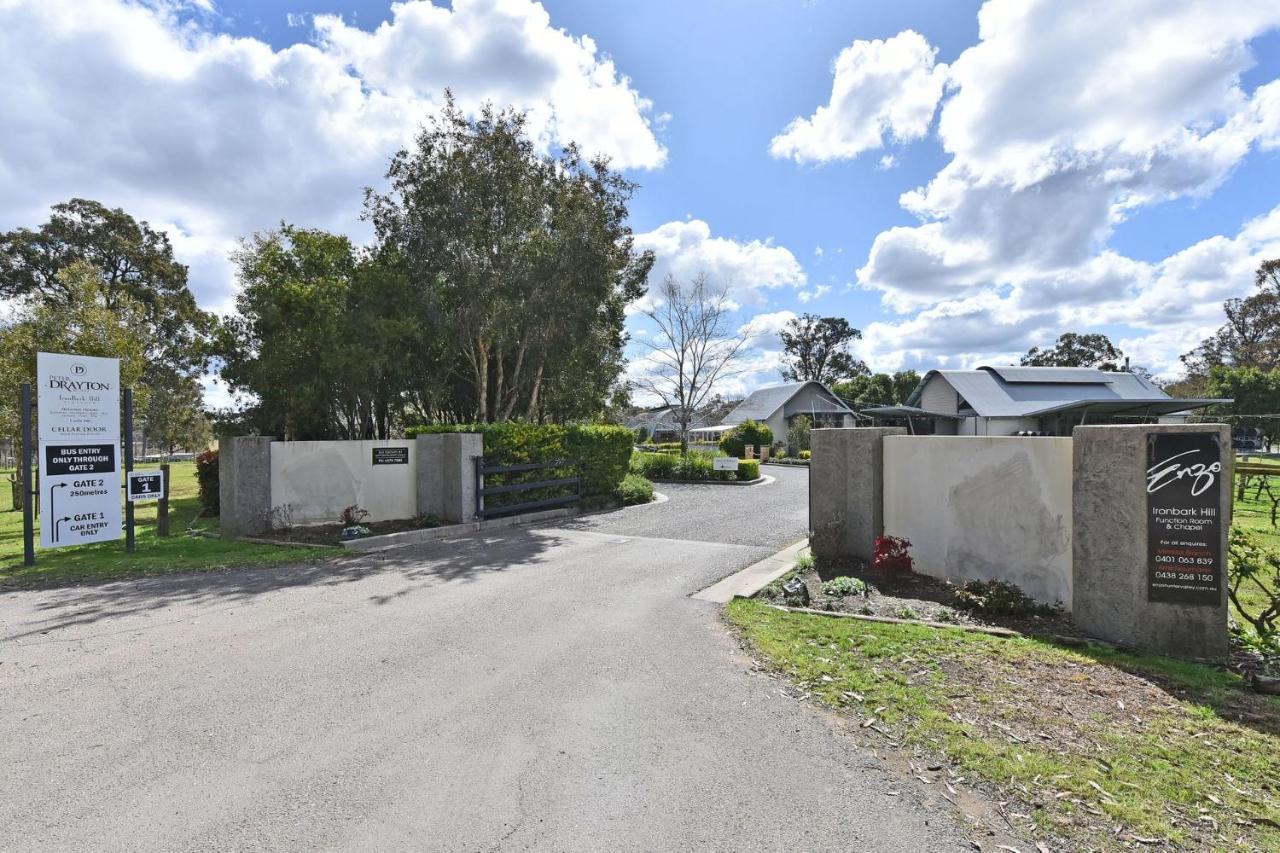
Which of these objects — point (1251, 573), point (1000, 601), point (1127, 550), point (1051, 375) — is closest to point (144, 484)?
point (1000, 601)

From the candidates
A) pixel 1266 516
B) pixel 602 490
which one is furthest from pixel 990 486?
pixel 1266 516

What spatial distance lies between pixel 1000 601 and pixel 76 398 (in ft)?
40.3

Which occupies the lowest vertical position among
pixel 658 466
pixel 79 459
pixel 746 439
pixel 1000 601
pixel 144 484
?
pixel 1000 601

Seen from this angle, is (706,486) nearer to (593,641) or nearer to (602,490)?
(602,490)

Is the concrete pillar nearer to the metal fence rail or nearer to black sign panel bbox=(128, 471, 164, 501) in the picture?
the metal fence rail

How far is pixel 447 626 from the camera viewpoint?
5707 millimetres

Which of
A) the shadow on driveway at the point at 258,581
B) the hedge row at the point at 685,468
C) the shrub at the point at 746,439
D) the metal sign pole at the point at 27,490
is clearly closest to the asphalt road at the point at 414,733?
the shadow on driveway at the point at 258,581

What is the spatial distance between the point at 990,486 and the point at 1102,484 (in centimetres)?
133

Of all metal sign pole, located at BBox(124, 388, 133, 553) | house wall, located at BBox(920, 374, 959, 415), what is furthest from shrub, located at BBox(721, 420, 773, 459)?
metal sign pole, located at BBox(124, 388, 133, 553)

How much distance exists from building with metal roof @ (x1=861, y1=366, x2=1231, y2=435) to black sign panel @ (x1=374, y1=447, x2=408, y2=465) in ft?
95.2

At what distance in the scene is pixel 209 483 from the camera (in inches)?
588

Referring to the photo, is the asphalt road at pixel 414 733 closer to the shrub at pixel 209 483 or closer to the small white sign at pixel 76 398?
the small white sign at pixel 76 398

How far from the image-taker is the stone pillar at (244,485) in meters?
10.5

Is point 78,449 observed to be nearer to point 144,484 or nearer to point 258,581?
point 144,484
